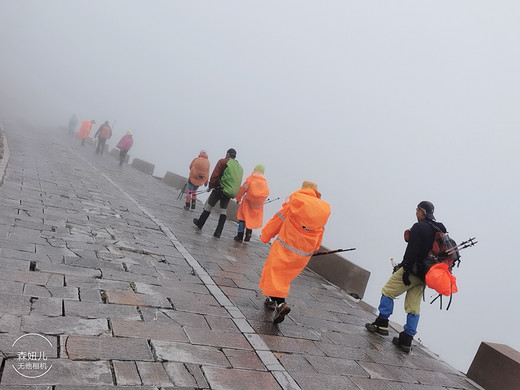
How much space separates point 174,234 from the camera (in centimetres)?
772

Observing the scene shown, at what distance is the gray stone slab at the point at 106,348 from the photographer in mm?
2902

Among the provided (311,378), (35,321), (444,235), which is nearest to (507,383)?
(444,235)

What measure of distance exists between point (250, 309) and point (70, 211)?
4.20 metres

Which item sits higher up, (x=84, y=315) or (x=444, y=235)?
(x=444, y=235)

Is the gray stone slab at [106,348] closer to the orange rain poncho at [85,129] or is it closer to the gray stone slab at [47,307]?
the gray stone slab at [47,307]

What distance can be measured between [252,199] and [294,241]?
382cm

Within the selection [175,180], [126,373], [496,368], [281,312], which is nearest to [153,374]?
[126,373]

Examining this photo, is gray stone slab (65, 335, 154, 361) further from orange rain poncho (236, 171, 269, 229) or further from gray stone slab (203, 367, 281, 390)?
orange rain poncho (236, 171, 269, 229)

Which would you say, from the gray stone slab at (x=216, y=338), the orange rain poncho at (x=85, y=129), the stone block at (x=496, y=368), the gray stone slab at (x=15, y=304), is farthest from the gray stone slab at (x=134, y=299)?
the orange rain poncho at (x=85, y=129)

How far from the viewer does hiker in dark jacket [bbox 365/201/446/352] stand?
15.9ft

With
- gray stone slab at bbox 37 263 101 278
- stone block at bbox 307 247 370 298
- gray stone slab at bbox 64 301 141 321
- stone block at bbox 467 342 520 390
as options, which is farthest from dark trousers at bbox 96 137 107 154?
stone block at bbox 467 342 520 390

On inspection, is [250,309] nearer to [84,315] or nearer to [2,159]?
[84,315]

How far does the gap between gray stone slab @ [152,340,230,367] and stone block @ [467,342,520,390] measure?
3.30 metres

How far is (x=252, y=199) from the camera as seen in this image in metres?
8.42
